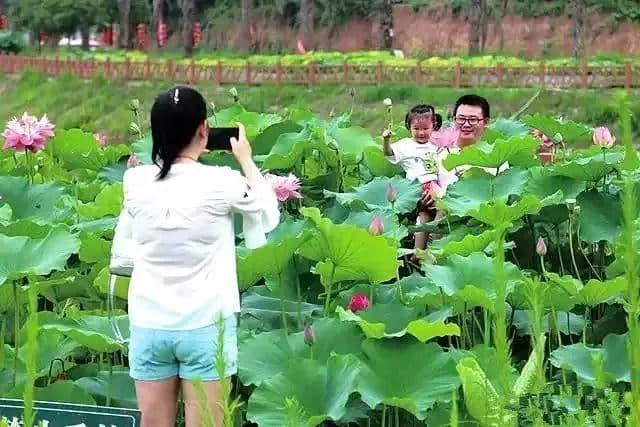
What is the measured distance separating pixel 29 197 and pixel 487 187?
1359 mm

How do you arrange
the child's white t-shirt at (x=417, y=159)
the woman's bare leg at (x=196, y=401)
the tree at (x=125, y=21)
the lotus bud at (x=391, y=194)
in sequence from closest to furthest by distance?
the woman's bare leg at (x=196, y=401)
the lotus bud at (x=391, y=194)
the child's white t-shirt at (x=417, y=159)
the tree at (x=125, y=21)

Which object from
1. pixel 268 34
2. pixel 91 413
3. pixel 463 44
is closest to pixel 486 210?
pixel 91 413

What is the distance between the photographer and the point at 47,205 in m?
3.76

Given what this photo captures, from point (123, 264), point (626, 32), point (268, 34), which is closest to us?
point (123, 264)

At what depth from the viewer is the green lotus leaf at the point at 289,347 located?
270 centimetres

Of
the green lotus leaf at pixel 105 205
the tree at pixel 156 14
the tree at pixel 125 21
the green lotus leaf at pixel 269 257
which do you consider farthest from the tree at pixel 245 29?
the green lotus leaf at pixel 269 257

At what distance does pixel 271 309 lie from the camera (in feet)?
10.2

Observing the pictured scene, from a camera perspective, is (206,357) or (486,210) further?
(486,210)

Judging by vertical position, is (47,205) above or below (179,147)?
below

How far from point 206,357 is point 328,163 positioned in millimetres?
1856

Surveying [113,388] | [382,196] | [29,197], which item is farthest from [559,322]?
[29,197]

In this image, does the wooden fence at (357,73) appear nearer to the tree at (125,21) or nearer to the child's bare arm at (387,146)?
the tree at (125,21)

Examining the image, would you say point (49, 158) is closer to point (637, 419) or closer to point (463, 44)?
point (637, 419)

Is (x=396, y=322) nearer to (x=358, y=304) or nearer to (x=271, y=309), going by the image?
(x=358, y=304)
